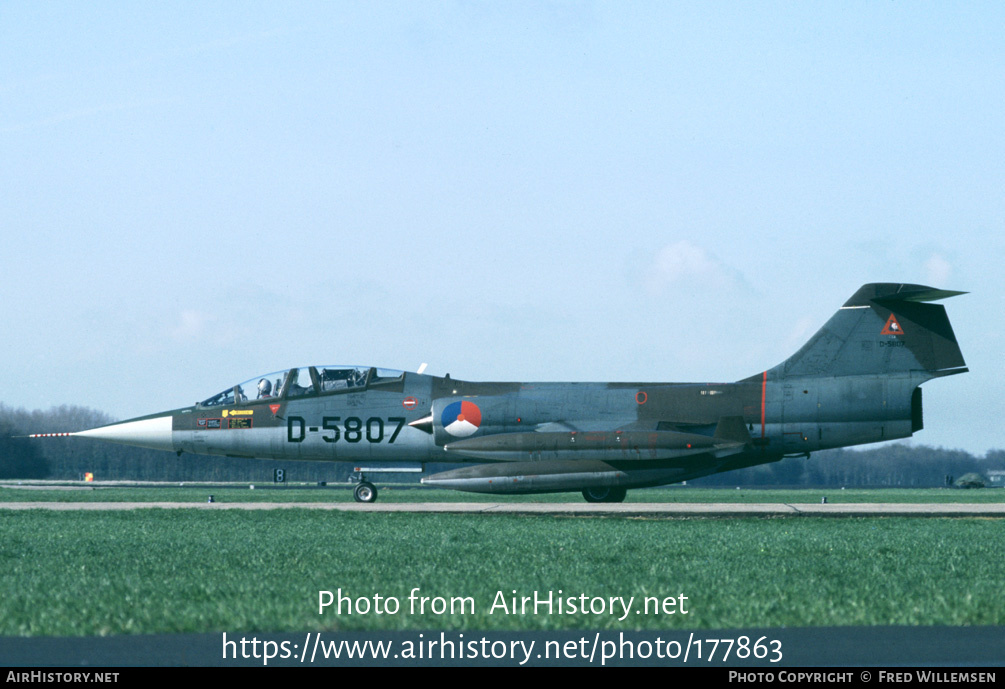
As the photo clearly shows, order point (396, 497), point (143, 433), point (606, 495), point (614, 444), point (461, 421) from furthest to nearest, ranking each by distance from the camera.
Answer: point (396, 497) < point (143, 433) < point (606, 495) < point (461, 421) < point (614, 444)

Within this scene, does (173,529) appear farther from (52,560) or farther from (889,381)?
(889,381)

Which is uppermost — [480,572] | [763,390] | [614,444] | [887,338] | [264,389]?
[887,338]

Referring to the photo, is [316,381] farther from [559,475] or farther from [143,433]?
[559,475]

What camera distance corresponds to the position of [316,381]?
30156mm

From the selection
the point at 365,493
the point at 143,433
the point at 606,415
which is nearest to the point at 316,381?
the point at 365,493

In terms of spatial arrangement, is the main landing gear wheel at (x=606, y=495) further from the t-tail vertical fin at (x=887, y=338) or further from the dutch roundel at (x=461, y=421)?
the t-tail vertical fin at (x=887, y=338)

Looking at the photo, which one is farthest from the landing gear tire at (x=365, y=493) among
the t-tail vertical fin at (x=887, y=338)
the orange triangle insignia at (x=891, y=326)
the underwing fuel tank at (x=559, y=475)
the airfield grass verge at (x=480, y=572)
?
the orange triangle insignia at (x=891, y=326)

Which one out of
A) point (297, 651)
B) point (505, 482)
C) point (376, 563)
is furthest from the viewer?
point (505, 482)

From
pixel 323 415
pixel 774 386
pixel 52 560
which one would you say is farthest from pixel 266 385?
pixel 52 560

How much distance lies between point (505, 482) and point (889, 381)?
10.3 m

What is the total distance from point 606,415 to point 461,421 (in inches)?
154

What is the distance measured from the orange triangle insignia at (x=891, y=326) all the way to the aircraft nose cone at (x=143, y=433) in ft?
65.4

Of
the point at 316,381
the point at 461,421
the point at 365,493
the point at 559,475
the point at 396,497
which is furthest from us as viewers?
the point at 396,497

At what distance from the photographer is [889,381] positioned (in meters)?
27.9
